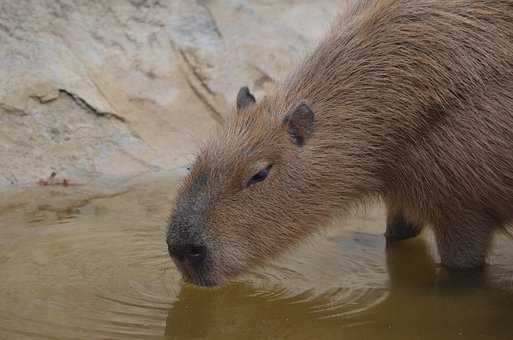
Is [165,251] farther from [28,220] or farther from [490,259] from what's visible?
[490,259]

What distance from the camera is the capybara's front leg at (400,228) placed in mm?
6215

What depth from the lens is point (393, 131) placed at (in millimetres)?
5336

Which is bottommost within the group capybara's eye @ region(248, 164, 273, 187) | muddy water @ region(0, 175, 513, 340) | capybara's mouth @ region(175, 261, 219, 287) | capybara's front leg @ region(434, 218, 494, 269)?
muddy water @ region(0, 175, 513, 340)

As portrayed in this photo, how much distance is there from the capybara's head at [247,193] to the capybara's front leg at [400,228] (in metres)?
1.12

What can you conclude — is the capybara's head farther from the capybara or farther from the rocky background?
the rocky background

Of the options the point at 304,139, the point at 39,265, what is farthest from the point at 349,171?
the point at 39,265

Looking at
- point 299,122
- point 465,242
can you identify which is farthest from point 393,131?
point 465,242

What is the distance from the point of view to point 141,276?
543 cm

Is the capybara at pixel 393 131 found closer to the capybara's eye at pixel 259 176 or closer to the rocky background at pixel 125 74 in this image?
the capybara's eye at pixel 259 176

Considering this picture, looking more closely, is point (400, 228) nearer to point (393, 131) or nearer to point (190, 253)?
point (393, 131)

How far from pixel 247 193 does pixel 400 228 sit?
1.80 meters

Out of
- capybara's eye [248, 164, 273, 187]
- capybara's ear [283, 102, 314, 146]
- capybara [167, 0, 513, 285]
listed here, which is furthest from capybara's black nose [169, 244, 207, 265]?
capybara's ear [283, 102, 314, 146]

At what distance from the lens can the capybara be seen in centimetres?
508

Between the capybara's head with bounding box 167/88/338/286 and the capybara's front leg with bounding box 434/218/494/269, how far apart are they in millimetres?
854
